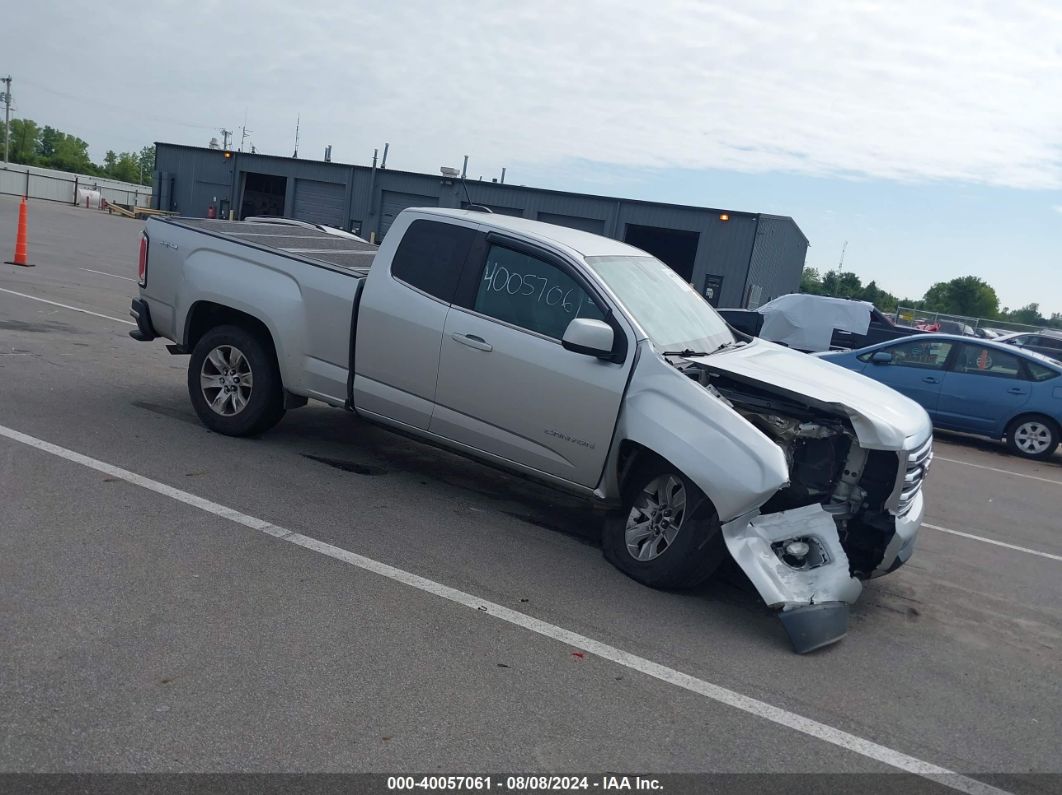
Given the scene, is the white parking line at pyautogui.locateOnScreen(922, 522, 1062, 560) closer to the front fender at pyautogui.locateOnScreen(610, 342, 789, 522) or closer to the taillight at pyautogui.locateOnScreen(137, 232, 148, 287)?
the front fender at pyautogui.locateOnScreen(610, 342, 789, 522)

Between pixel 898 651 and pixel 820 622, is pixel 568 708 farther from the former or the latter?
pixel 898 651

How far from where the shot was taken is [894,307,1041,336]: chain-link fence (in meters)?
29.8

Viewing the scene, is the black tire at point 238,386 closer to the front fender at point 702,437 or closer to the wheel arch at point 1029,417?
the front fender at point 702,437

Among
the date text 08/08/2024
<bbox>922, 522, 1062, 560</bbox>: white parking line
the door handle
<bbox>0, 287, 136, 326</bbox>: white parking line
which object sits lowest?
<bbox>0, 287, 136, 326</bbox>: white parking line

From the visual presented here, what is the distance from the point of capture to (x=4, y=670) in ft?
12.1

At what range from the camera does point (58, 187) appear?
7050 centimetres

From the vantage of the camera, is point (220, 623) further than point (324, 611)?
No

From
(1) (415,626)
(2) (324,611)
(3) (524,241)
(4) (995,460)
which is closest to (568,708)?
(1) (415,626)

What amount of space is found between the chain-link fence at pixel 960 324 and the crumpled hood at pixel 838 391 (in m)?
23.9

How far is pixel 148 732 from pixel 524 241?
388 cm

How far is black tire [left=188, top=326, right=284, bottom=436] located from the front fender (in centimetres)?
292

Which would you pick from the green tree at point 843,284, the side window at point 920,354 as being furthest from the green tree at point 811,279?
the side window at point 920,354

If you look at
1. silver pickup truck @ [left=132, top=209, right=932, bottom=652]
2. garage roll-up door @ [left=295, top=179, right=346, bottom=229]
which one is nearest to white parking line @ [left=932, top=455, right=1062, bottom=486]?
silver pickup truck @ [left=132, top=209, right=932, bottom=652]

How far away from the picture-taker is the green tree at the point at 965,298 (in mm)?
Answer: 74675
